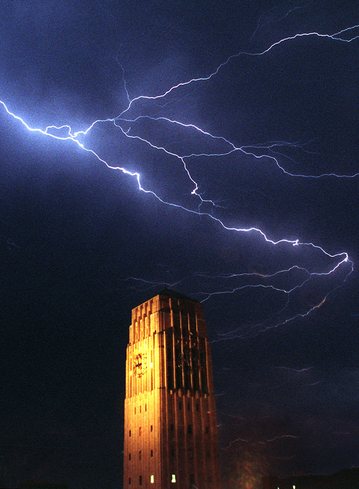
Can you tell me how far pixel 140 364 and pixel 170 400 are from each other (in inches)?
244

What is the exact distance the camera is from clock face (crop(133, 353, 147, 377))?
54.0 metres

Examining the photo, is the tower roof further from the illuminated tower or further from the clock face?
the clock face

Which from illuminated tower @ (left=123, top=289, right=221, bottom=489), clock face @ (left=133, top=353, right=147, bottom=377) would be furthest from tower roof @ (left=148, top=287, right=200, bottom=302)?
clock face @ (left=133, top=353, right=147, bottom=377)

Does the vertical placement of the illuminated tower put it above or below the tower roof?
below

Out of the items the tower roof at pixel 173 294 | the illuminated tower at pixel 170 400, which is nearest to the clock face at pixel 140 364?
the illuminated tower at pixel 170 400

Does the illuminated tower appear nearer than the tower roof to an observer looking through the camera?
Yes

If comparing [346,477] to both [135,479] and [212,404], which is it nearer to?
[212,404]

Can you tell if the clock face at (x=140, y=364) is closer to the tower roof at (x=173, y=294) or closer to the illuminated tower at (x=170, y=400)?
the illuminated tower at (x=170, y=400)

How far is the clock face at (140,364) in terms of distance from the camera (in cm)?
5404

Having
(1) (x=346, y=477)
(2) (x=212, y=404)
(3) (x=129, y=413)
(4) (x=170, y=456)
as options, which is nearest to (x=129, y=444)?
(3) (x=129, y=413)

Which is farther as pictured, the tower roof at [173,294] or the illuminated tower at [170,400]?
the tower roof at [173,294]

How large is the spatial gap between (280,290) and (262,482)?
30078 millimetres

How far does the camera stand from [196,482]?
48312 mm

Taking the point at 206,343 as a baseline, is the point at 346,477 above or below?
below
